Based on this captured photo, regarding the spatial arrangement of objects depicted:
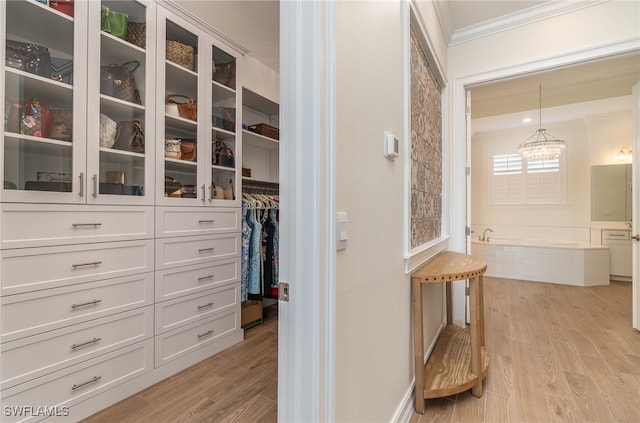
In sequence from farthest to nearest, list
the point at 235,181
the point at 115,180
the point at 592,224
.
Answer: the point at 592,224, the point at 235,181, the point at 115,180

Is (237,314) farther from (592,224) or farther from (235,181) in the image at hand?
(592,224)

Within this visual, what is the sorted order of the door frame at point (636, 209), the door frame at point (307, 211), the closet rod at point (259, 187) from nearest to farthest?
the door frame at point (307, 211) < the door frame at point (636, 209) < the closet rod at point (259, 187)

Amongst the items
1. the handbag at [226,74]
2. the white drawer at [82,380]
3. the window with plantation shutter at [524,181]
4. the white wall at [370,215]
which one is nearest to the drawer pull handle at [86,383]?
the white drawer at [82,380]

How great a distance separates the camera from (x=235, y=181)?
2.70 meters

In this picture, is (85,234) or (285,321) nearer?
(285,321)

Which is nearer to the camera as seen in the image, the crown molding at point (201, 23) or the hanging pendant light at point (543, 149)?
the crown molding at point (201, 23)

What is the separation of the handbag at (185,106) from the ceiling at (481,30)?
66 centimetres

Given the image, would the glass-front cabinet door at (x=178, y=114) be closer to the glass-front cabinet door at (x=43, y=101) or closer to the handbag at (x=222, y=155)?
the handbag at (x=222, y=155)

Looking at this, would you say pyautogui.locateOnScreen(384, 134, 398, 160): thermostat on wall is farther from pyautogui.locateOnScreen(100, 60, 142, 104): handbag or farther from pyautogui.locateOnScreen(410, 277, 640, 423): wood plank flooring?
pyautogui.locateOnScreen(100, 60, 142, 104): handbag

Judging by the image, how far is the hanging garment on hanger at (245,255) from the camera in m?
2.76

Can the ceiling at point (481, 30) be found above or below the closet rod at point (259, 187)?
above

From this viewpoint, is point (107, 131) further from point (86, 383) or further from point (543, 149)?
point (543, 149)

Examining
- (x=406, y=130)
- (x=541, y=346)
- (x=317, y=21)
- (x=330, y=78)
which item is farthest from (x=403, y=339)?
(x=541, y=346)

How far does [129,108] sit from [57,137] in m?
0.48
